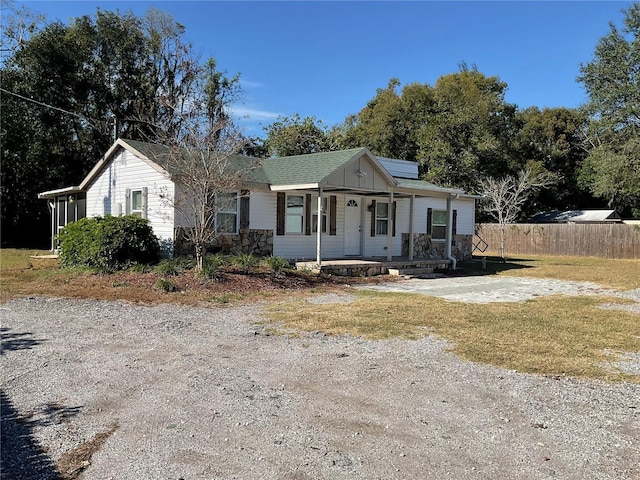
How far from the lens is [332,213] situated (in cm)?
1588

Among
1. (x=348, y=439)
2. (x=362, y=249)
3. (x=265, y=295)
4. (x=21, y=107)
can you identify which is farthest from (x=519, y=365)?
(x=21, y=107)

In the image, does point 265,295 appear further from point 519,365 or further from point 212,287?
point 519,365

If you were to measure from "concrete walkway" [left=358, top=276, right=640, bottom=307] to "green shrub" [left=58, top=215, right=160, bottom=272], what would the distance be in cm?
573

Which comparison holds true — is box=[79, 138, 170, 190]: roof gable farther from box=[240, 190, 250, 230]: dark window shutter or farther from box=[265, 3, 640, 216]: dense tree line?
box=[265, 3, 640, 216]: dense tree line

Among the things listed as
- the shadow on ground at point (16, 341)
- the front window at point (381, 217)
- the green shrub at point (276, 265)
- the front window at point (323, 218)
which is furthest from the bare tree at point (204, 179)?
the front window at point (381, 217)

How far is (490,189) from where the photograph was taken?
1163 inches

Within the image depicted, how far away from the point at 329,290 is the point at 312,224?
446cm

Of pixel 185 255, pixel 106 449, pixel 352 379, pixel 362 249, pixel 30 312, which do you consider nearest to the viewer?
pixel 106 449

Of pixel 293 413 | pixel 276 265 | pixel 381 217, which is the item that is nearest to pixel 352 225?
pixel 381 217

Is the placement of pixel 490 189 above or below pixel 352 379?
above

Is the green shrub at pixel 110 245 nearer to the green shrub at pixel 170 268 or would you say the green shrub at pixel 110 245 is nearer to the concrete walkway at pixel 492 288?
the green shrub at pixel 170 268

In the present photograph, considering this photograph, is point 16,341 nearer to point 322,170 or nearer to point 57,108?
point 322,170

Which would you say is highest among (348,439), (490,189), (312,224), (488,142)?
(488,142)

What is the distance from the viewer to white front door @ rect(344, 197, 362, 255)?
16406mm
